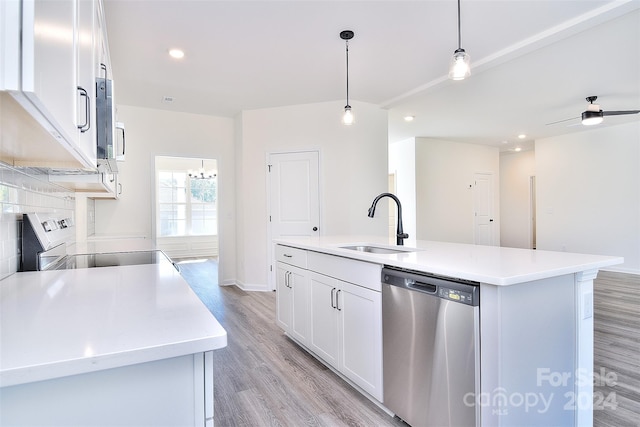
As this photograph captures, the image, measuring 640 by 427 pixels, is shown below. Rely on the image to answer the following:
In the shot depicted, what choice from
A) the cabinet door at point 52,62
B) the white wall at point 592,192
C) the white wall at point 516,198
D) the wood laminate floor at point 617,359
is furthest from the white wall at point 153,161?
the white wall at point 516,198

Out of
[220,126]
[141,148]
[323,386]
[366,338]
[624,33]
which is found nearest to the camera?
[366,338]

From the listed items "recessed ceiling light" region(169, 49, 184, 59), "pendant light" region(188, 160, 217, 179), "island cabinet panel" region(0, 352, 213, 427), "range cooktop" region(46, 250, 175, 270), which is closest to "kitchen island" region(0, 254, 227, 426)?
"island cabinet panel" region(0, 352, 213, 427)

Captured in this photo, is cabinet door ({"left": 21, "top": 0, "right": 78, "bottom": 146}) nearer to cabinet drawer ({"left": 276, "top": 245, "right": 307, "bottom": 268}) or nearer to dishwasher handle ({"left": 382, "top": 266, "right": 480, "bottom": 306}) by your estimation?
dishwasher handle ({"left": 382, "top": 266, "right": 480, "bottom": 306})

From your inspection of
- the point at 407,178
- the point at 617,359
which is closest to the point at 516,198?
the point at 407,178

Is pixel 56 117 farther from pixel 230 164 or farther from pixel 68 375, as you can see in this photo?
pixel 230 164

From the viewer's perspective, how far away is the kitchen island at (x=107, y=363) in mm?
608

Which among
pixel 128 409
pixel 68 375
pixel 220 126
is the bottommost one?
pixel 128 409

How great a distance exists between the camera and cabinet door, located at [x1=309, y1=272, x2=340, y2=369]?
219 cm

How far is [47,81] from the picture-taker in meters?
0.65

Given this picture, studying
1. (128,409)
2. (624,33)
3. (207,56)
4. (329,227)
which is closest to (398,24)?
(207,56)

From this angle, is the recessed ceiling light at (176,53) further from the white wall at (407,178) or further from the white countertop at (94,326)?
the white wall at (407,178)

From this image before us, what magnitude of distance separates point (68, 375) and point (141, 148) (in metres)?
4.77

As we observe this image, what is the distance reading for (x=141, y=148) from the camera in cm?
472

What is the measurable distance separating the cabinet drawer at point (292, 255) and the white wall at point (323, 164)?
5.78 feet
